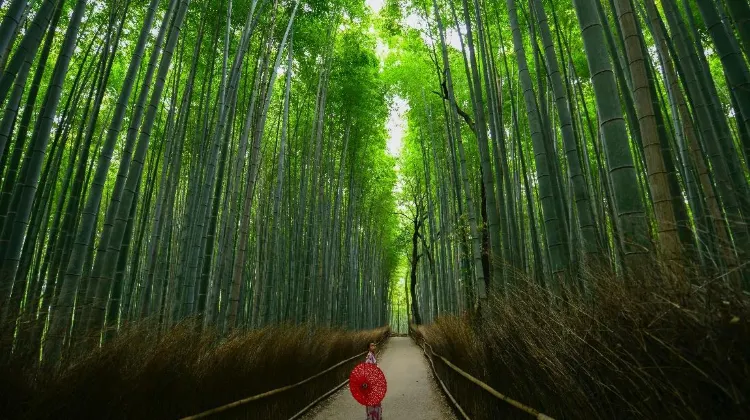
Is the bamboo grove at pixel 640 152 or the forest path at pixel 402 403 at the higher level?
the bamboo grove at pixel 640 152

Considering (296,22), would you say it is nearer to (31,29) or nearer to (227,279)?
(227,279)

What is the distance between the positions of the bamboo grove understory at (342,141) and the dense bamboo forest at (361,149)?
0.02 metres

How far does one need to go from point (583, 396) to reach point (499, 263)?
8.31ft

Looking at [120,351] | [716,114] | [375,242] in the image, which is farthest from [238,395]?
[375,242]

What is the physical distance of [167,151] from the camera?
496 cm

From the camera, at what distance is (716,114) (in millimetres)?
2895

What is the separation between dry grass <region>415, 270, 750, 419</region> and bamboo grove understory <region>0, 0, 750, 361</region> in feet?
0.27

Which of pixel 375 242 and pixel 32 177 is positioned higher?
pixel 375 242

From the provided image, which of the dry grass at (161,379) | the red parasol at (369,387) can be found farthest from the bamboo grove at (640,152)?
the dry grass at (161,379)

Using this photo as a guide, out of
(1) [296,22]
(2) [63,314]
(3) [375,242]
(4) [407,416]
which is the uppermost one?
(1) [296,22]

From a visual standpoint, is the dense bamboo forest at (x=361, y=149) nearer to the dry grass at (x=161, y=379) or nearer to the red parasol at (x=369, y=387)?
the dry grass at (x=161, y=379)

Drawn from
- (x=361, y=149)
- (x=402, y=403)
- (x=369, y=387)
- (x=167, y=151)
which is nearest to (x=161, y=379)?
(x=369, y=387)

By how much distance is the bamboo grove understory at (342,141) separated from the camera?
1833 mm

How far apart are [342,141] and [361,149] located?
1.46 m
